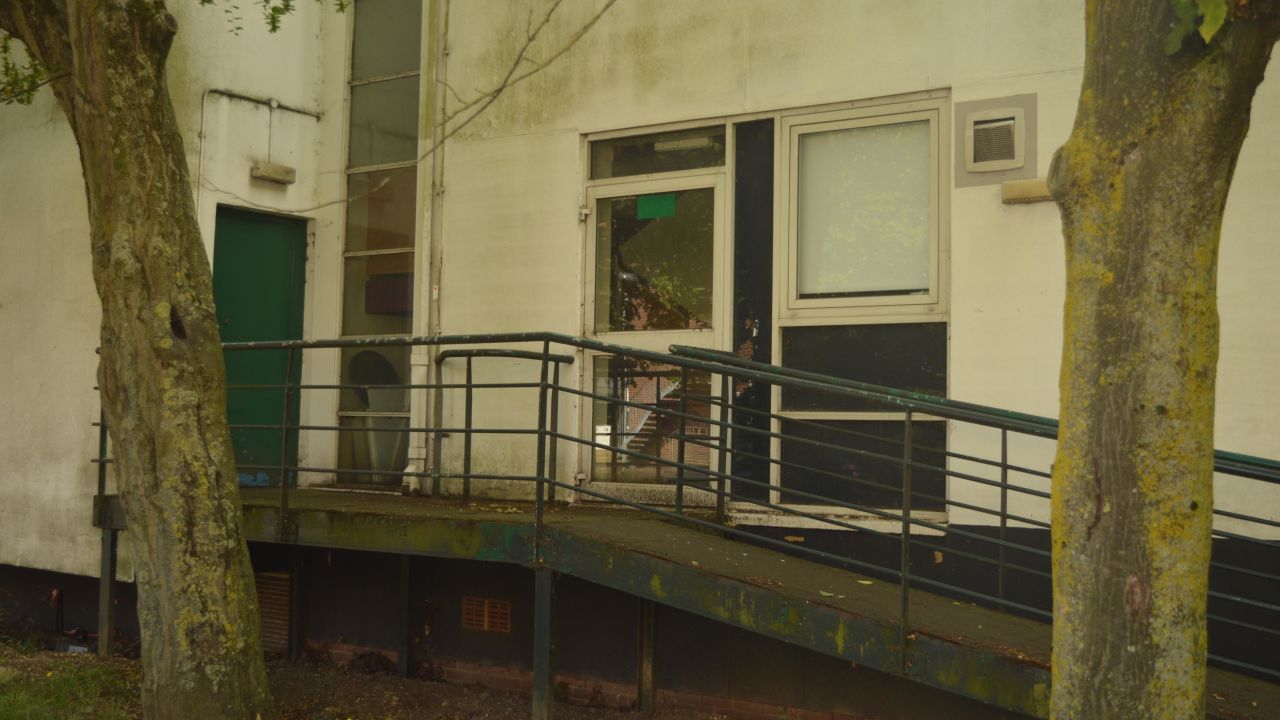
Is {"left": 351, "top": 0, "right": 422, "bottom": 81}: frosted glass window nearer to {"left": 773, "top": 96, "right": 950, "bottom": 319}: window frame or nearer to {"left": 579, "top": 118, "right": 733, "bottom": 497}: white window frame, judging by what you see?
{"left": 579, "top": 118, "right": 733, "bottom": 497}: white window frame

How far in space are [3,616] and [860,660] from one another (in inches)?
278

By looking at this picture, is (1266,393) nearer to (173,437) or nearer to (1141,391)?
(1141,391)

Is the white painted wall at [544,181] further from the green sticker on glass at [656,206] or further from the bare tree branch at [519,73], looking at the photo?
the green sticker on glass at [656,206]

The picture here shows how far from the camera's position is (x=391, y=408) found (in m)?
8.45

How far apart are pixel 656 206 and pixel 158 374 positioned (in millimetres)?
3313

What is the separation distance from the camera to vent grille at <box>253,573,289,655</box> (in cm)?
765

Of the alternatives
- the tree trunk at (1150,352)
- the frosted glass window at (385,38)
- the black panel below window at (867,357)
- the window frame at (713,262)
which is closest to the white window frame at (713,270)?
the window frame at (713,262)

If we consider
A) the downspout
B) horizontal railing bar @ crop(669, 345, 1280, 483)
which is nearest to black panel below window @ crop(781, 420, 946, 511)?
horizontal railing bar @ crop(669, 345, 1280, 483)

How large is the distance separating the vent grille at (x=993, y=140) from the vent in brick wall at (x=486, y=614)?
3755 mm

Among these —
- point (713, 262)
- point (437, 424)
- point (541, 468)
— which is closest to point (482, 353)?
point (437, 424)

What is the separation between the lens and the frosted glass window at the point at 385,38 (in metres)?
8.57

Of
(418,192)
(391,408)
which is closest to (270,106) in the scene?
(418,192)

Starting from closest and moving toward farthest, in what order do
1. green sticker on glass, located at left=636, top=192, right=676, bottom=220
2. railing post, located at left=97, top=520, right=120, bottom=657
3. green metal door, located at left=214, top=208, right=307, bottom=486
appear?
1. green sticker on glass, located at left=636, top=192, right=676, bottom=220
2. railing post, located at left=97, top=520, right=120, bottom=657
3. green metal door, located at left=214, top=208, right=307, bottom=486

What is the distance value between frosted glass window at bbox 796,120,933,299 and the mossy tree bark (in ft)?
11.1
